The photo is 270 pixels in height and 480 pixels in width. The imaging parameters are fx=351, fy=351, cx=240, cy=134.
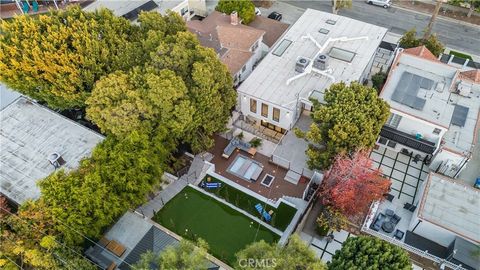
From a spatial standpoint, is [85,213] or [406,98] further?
[406,98]

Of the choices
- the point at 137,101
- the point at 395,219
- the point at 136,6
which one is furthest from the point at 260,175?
the point at 136,6

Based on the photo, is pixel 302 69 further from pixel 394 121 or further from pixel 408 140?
pixel 408 140

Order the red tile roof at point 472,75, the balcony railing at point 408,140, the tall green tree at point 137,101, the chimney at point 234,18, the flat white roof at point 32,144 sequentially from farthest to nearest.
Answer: the chimney at point 234,18, the red tile roof at point 472,75, the balcony railing at point 408,140, the flat white roof at point 32,144, the tall green tree at point 137,101

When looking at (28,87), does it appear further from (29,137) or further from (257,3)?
(257,3)

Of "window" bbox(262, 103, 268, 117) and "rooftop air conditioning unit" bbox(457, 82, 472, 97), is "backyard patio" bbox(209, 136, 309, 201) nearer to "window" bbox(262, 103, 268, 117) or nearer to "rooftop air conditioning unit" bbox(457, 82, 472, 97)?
"window" bbox(262, 103, 268, 117)

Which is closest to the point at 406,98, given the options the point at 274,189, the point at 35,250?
the point at 274,189

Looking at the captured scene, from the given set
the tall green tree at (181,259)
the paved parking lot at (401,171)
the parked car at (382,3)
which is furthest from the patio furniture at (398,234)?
the parked car at (382,3)

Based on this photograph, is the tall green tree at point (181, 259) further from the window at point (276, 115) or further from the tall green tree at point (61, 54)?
the tall green tree at point (61, 54)
